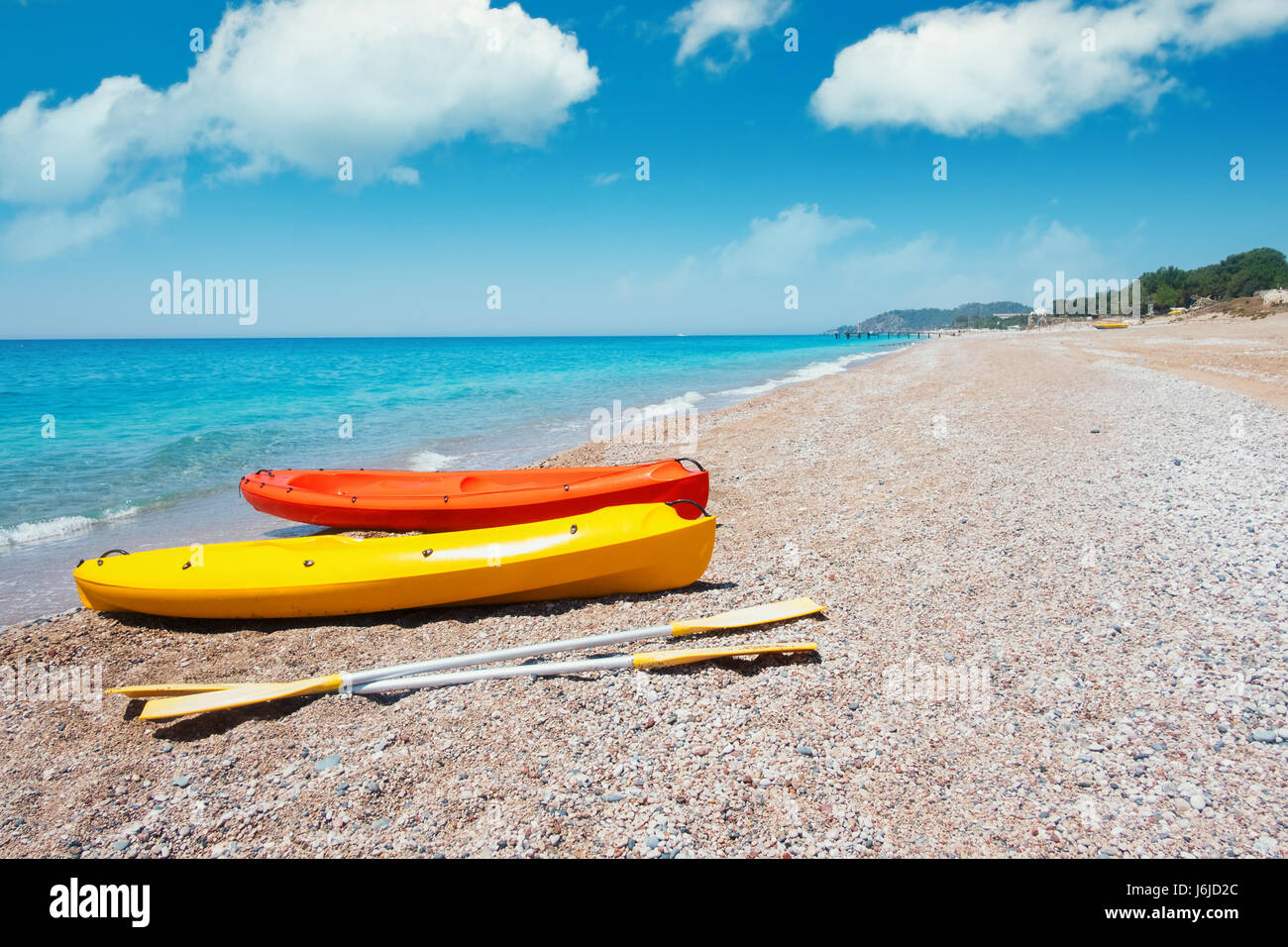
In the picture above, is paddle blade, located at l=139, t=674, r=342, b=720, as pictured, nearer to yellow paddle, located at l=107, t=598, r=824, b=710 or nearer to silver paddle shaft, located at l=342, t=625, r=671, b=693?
yellow paddle, located at l=107, t=598, r=824, b=710

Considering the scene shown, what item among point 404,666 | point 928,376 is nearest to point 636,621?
point 404,666

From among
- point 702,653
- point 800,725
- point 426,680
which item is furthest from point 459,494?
point 800,725

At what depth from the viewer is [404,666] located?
155 inches

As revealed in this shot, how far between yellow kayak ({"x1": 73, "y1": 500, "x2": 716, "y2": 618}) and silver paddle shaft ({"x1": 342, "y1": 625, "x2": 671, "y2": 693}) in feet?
2.87

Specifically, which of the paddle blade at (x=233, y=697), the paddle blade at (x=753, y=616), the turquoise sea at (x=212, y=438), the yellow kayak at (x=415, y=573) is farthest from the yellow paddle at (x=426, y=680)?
the turquoise sea at (x=212, y=438)

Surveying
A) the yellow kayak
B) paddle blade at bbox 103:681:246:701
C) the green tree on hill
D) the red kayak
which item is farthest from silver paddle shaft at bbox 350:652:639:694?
the green tree on hill

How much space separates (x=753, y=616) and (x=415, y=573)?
109 inches

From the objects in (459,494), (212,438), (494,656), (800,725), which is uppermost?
(212,438)

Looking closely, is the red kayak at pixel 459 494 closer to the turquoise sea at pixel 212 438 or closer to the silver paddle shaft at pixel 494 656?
the turquoise sea at pixel 212 438

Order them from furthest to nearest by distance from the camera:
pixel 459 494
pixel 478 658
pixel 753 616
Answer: pixel 459 494, pixel 753 616, pixel 478 658

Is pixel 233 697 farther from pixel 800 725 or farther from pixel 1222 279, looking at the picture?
pixel 1222 279

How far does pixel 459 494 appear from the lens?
7402 mm
